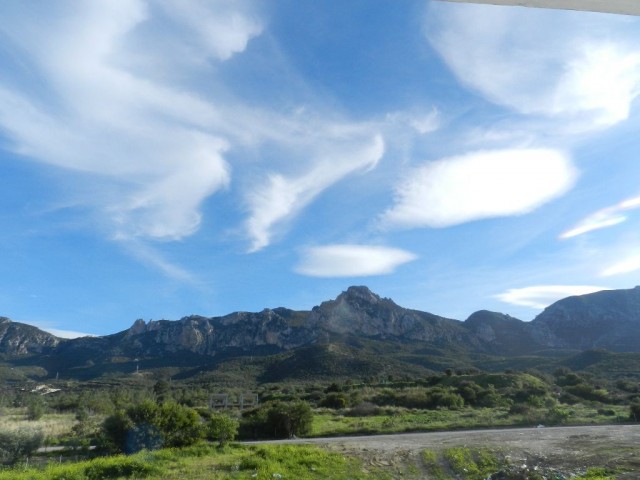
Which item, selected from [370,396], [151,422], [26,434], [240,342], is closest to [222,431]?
[151,422]

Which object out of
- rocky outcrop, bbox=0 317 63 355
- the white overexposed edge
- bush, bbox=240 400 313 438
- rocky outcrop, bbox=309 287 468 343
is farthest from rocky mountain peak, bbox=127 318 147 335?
the white overexposed edge

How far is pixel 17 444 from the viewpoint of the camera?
70.9 feet

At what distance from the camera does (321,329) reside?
5492 inches

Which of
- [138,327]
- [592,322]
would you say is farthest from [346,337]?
[592,322]

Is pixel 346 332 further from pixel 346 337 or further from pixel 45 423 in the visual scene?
pixel 45 423

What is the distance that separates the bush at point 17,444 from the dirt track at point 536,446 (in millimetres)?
13489

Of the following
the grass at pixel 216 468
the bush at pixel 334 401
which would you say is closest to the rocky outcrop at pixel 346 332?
the bush at pixel 334 401

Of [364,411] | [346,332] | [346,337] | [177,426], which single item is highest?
[346,332]

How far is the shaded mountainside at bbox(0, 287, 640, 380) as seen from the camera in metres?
117

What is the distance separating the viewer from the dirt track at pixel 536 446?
18.5 metres

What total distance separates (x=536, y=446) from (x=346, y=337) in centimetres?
11151

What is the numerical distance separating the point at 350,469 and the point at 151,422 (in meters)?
10.7

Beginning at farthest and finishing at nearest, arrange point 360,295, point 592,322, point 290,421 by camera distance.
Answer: point 360,295, point 592,322, point 290,421

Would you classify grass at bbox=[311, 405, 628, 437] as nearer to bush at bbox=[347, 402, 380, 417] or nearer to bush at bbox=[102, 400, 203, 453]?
bush at bbox=[347, 402, 380, 417]
